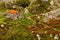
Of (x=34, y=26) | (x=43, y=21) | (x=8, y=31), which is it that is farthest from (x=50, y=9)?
(x=8, y=31)

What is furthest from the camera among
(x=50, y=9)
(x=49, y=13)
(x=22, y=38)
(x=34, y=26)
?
(x=50, y=9)

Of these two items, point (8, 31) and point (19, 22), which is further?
point (19, 22)

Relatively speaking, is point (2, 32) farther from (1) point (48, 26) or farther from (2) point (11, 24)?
(1) point (48, 26)

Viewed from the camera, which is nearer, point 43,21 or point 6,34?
point 6,34

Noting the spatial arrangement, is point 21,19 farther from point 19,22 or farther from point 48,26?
point 48,26

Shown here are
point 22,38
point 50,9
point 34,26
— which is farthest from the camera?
point 50,9

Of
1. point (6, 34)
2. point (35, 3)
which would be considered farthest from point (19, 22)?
point (35, 3)

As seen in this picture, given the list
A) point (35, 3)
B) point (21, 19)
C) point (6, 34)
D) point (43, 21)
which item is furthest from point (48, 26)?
point (35, 3)

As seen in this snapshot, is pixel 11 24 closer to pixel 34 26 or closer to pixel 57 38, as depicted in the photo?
pixel 34 26

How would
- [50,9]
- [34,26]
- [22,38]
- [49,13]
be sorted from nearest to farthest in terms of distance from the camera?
[22,38], [34,26], [49,13], [50,9]
